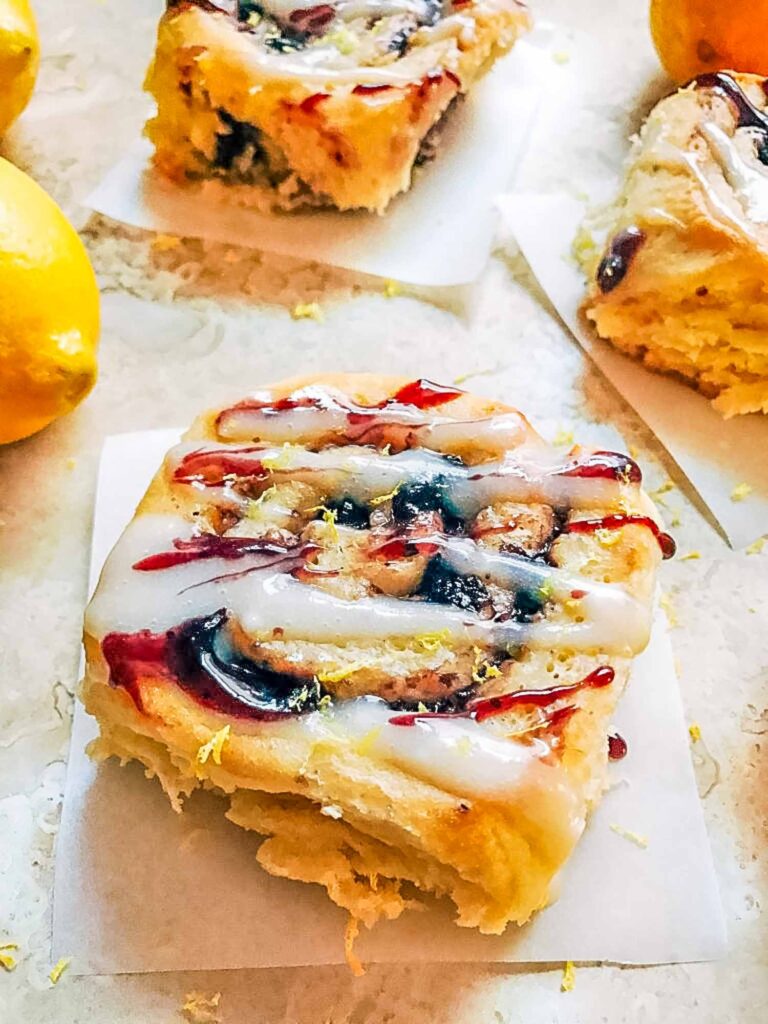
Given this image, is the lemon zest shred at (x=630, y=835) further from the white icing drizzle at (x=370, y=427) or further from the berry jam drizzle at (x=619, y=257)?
the berry jam drizzle at (x=619, y=257)

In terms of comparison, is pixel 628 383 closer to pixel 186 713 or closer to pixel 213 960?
pixel 186 713

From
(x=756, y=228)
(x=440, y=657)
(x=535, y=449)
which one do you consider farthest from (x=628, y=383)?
(x=440, y=657)

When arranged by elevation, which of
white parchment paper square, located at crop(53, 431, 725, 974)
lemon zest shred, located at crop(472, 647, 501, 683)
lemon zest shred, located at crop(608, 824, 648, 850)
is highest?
lemon zest shred, located at crop(472, 647, 501, 683)

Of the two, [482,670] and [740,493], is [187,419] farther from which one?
[740,493]

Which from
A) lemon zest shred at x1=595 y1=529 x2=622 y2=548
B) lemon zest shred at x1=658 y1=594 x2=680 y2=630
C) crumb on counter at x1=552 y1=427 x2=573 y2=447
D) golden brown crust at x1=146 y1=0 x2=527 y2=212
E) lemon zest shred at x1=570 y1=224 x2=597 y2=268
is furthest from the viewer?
lemon zest shred at x1=570 y1=224 x2=597 y2=268

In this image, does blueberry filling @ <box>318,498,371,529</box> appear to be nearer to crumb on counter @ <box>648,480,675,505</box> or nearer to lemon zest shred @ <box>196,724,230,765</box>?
lemon zest shred @ <box>196,724,230,765</box>

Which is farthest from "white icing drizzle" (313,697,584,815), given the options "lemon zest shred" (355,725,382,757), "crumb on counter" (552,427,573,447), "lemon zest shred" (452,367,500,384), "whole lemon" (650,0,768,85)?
"whole lemon" (650,0,768,85)
